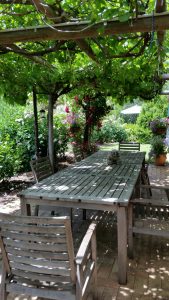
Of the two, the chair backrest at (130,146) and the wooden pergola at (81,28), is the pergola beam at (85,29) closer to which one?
the wooden pergola at (81,28)

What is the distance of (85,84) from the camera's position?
5863mm

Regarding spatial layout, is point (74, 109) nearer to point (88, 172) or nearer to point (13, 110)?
point (13, 110)

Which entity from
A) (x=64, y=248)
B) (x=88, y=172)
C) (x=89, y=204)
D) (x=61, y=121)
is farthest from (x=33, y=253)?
(x=61, y=121)

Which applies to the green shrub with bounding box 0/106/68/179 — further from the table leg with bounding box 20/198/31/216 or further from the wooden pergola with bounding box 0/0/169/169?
the wooden pergola with bounding box 0/0/169/169

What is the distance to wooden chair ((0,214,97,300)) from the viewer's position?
180cm

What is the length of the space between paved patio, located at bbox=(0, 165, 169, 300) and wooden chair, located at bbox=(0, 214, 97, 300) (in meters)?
0.61

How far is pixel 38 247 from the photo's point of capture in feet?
6.05

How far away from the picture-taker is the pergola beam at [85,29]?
2.07m

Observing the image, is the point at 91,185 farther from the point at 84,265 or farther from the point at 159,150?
the point at 159,150

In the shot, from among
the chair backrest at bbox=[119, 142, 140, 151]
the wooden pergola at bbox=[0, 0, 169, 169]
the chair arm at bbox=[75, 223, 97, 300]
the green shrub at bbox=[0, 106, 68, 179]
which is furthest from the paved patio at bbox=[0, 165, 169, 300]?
the green shrub at bbox=[0, 106, 68, 179]

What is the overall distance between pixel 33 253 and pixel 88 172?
84.2 inches

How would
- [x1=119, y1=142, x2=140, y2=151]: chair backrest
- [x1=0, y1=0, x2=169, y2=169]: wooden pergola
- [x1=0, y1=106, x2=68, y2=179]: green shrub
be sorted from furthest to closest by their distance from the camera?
[x1=0, y1=106, x2=68, y2=179]: green shrub, [x1=119, y1=142, x2=140, y2=151]: chair backrest, [x1=0, y1=0, x2=169, y2=169]: wooden pergola

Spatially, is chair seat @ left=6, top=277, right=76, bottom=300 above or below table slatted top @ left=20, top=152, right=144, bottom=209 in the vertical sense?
below

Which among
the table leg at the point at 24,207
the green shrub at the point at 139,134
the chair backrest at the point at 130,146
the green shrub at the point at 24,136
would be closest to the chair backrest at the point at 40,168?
the table leg at the point at 24,207
